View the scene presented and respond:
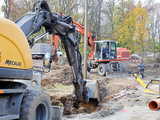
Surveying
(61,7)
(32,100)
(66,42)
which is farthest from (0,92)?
(61,7)

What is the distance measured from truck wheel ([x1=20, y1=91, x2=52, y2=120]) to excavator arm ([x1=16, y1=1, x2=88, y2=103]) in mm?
1564

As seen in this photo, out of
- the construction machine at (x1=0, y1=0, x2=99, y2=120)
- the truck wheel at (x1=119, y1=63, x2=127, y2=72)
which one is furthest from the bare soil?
the truck wheel at (x1=119, y1=63, x2=127, y2=72)

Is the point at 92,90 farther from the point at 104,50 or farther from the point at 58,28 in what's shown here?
the point at 104,50

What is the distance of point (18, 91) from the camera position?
4.98 m

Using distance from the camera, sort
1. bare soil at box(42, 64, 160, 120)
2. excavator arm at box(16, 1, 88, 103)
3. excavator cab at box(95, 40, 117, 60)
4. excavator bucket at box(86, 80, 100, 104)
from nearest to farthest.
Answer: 1. excavator arm at box(16, 1, 88, 103)
2. bare soil at box(42, 64, 160, 120)
3. excavator bucket at box(86, 80, 100, 104)
4. excavator cab at box(95, 40, 117, 60)

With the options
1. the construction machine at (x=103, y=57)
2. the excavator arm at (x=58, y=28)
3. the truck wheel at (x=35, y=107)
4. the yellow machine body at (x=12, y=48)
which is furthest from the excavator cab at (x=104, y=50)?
the yellow machine body at (x=12, y=48)

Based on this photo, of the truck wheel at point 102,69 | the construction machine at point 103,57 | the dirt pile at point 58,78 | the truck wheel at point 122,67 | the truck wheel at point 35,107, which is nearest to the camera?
the truck wheel at point 35,107

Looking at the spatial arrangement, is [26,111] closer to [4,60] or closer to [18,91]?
[18,91]

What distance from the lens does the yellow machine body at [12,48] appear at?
4.50m

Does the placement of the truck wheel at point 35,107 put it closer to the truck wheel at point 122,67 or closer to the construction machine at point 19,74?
the construction machine at point 19,74

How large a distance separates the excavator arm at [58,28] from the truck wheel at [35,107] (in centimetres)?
A: 156

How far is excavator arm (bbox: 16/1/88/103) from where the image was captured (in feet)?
21.1

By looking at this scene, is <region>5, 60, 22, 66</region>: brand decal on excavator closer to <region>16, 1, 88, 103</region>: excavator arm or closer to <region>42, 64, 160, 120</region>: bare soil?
<region>16, 1, 88, 103</region>: excavator arm

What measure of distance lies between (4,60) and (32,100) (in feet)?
3.59
